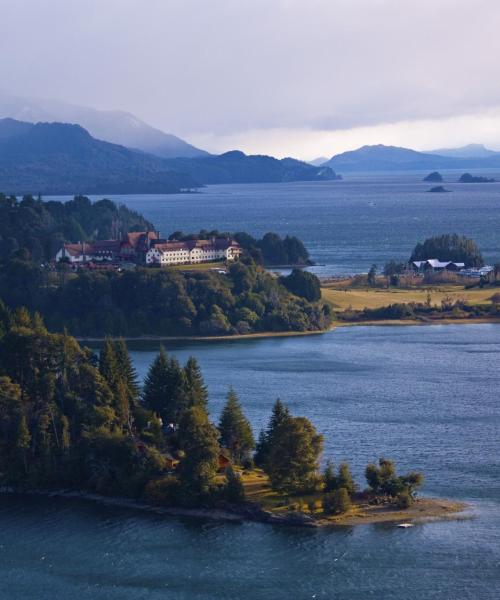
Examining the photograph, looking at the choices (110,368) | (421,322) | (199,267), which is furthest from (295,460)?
(199,267)

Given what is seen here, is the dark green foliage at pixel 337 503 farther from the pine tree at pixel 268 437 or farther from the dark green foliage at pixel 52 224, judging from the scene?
the dark green foliage at pixel 52 224

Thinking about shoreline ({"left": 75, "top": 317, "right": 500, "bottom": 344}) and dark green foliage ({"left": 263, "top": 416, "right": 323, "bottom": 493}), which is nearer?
dark green foliage ({"left": 263, "top": 416, "right": 323, "bottom": 493})

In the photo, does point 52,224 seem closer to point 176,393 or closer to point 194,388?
point 194,388

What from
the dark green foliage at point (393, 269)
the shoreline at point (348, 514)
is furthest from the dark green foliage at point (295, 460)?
the dark green foliage at point (393, 269)

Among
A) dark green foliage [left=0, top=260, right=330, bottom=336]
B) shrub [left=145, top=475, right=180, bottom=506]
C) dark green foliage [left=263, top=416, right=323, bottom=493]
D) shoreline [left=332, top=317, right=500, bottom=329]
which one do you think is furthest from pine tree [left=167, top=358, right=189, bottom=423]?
shoreline [left=332, top=317, right=500, bottom=329]

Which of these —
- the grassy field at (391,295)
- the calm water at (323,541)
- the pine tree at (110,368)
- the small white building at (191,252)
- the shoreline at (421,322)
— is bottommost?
the calm water at (323,541)

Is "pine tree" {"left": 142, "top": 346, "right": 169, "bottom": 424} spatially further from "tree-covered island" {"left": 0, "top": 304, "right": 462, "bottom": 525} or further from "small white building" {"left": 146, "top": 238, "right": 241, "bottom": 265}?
"small white building" {"left": 146, "top": 238, "right": 241, "bottom": 265}

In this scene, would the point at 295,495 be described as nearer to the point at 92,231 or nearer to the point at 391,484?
the point at 391,484
